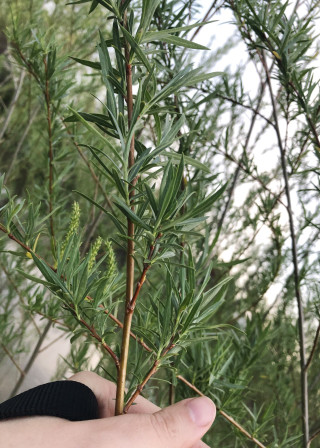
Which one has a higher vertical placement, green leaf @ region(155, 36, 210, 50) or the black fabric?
green leaf @ region(155, 36, 210, 50)

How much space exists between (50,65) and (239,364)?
0.41 m

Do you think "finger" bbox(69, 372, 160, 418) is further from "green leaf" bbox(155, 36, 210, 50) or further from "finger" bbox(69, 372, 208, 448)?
"green leaf" bbox(155, 36, 210, 50)

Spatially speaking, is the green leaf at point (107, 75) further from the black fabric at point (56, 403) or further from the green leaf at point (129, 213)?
the black fabric at point (56, 403)

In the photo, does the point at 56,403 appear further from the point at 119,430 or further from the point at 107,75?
the point at 107,75

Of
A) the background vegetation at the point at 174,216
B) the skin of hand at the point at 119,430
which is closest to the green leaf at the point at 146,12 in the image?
the background vegetation at the point at 174,216

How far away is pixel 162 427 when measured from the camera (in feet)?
0.94

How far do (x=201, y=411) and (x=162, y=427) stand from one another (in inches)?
1.1

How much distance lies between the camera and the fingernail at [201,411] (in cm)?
30

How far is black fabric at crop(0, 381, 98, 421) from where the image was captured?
0.29 m

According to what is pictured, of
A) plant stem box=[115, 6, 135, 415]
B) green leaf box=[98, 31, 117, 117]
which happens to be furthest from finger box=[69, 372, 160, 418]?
green leaf box=[98, 31, 117, 117]

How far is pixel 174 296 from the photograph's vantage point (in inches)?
12.2

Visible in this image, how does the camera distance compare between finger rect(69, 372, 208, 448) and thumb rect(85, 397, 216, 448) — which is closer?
thumb rect(85, 397, 216, 448)

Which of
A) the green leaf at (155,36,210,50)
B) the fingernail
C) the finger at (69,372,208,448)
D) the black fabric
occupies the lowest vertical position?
the finger at (69,372,208,448)

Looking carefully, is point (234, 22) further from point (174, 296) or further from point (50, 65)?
point (174, 296)
